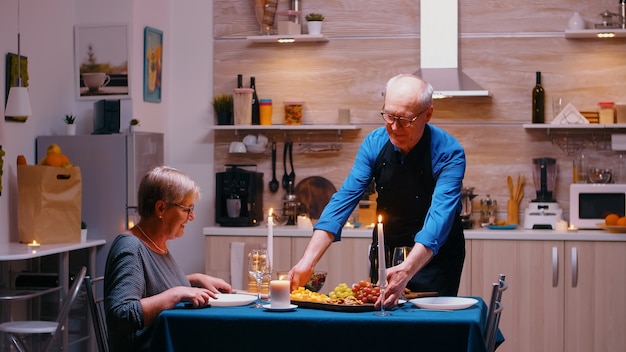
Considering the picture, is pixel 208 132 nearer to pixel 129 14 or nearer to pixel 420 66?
pixel 129 14

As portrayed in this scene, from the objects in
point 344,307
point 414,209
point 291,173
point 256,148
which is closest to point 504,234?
point 291,173

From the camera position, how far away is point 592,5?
5.97 metres

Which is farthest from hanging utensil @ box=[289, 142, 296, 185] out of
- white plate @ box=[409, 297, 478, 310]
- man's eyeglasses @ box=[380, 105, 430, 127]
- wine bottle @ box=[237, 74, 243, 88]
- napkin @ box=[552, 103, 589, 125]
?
white plate @ box=[409, 297, 478, 310]

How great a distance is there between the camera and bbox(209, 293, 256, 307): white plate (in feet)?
9.17

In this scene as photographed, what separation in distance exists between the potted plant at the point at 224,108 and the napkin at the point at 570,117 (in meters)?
2.08

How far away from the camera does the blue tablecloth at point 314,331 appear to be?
2539 millimetres

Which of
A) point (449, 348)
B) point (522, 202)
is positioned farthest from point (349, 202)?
point (522, 202)

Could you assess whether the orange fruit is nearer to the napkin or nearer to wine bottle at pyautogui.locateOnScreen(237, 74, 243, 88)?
the napkin

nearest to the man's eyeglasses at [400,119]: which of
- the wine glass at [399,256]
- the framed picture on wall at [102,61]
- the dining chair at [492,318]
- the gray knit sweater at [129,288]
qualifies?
the wine glass at [399,256]

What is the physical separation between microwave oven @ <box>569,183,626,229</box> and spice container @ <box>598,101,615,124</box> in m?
0.39

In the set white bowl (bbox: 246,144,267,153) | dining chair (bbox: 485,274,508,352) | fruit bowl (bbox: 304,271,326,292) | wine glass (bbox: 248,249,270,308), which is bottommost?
dining chair (bbox: 485,274,508,352)

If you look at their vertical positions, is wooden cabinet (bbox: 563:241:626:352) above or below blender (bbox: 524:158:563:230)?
below

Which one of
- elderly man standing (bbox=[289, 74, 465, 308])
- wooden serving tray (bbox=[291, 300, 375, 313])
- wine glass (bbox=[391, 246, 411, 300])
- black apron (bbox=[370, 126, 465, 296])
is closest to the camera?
wooden serving tray (bbox=[291, 300, 375, 313])

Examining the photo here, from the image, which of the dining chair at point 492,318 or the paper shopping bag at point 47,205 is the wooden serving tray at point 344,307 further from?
the paper shopping bag at point 47,205
